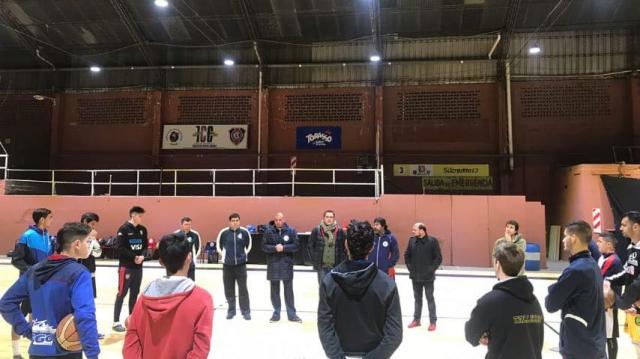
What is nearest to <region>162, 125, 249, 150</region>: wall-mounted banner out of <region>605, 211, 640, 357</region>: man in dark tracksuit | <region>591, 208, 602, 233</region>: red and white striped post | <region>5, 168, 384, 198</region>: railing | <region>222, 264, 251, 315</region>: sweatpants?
<region>5, 168, 384, 198</region>: railing

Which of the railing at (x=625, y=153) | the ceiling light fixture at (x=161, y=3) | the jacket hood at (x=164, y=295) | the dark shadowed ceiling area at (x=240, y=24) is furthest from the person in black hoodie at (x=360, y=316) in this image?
the railing at (x=625, y=153)

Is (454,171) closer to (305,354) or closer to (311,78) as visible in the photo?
(311,78)

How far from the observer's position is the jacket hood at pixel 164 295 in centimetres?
228

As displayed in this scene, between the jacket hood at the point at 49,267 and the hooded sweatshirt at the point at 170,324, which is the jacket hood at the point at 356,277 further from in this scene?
the jacket hood at the point at 49,267

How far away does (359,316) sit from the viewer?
2504 mm

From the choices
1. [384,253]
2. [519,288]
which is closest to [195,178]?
[384,253]

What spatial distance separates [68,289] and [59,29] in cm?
1850

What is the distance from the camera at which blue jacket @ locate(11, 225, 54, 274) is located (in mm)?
5055

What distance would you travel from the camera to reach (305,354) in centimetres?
537

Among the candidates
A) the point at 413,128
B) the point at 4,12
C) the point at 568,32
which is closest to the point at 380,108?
the point at 413,128

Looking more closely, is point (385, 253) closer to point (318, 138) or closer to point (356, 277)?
point (356, 277)

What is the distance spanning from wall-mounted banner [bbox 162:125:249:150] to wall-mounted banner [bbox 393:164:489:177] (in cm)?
641

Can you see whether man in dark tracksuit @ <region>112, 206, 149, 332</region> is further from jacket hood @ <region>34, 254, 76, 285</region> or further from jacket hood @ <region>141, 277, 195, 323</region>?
jacket hood @ <region>141, 277, 195, 323</region>

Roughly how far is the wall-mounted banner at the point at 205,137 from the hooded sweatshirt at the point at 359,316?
1605 cm
